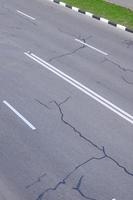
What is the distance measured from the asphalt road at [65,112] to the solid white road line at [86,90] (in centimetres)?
3

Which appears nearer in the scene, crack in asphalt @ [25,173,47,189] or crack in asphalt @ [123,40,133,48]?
crack in asphalt @ [25,173,47,189]

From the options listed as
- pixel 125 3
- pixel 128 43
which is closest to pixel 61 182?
pixel 128 43

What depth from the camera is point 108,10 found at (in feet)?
63.0

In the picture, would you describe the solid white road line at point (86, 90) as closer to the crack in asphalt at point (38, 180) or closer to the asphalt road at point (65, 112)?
the asphalt road at point (65, 112)

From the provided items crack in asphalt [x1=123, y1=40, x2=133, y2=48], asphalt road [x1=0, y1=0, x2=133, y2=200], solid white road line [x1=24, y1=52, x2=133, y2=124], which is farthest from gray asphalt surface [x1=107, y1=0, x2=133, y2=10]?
solid white road line [x1=24, y1=52, x2=133, y2=124]

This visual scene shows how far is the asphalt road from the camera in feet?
28.4

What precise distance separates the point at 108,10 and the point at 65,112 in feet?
31.5

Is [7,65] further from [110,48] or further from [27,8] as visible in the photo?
[27,8]

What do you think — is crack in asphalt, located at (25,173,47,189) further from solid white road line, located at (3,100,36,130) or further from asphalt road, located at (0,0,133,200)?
solid white road line, located at (3,100,36,130)

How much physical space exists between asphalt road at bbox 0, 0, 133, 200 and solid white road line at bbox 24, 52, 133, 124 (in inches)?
1.1

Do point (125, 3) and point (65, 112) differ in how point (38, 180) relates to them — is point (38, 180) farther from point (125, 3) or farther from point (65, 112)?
point (125, 3)

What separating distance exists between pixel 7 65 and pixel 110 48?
4332mm

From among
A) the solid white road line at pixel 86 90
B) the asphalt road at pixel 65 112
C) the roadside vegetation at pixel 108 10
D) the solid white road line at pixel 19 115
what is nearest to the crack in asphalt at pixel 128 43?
the asphalt road at pixel 65 112

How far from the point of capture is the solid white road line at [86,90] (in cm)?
1116
